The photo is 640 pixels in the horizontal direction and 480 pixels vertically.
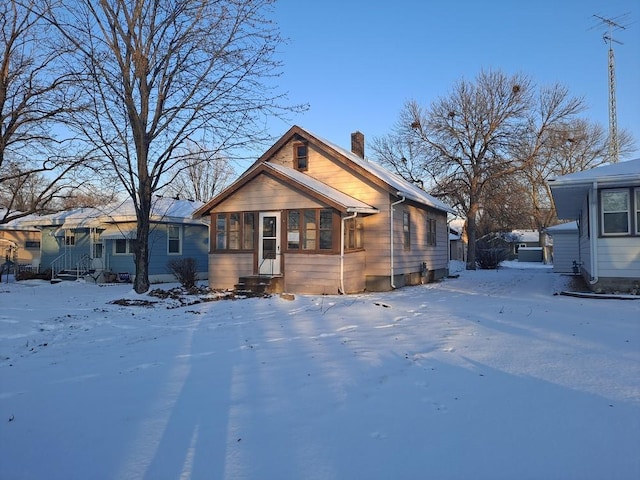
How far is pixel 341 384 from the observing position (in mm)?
4977

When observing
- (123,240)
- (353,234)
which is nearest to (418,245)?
(353,234)

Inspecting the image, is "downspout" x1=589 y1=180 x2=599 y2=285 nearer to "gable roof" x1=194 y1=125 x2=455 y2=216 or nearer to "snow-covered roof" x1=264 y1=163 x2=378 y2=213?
"gable roof" x1=194 y1=125 x2=455 y2=216

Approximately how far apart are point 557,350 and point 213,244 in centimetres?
1236

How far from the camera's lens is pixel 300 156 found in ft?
57.6

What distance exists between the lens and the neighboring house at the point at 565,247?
87.4 ft

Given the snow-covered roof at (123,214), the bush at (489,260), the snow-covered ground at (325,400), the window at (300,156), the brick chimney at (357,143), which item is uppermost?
the brick chimney at (357,143)

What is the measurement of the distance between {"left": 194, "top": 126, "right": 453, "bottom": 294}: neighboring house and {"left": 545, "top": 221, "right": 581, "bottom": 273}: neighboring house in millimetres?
12991

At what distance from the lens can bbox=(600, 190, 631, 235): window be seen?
12.9m

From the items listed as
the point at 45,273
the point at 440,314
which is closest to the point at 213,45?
the point at 440,314

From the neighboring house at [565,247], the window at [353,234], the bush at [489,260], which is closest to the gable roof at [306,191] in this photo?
the window at [353,234]

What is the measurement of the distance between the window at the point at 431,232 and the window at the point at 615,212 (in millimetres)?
8194

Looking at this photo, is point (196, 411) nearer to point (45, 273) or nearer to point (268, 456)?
point (268, 456)

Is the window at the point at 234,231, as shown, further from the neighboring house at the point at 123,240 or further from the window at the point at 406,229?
the window at the point at 406,229

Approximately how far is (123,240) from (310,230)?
1062cm
